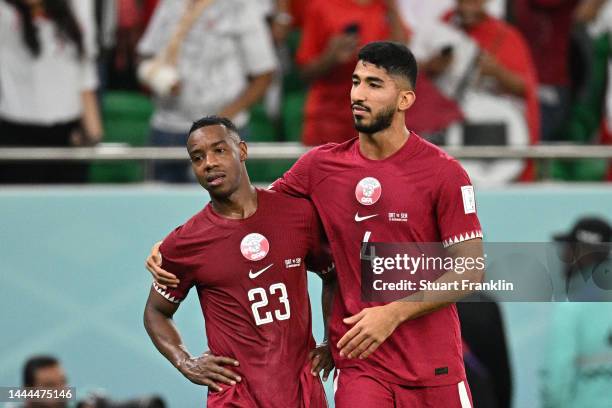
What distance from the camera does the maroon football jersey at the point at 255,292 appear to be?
215 inches

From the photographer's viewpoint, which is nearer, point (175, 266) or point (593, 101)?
point (175, 266)

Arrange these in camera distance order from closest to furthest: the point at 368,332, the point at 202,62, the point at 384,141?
the point at 368,332
the point at 384,141
the point at 202,62

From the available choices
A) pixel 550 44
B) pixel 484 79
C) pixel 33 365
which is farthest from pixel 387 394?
pixel 550 44

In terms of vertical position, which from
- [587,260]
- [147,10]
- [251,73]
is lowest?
[587,260]

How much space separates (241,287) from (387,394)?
755mm

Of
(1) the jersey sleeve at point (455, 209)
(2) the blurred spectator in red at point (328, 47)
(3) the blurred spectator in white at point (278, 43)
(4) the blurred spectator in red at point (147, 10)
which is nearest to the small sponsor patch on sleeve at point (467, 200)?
(1) the jersey sleeve at point (455, 209)

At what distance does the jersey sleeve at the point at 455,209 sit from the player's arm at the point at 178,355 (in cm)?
104

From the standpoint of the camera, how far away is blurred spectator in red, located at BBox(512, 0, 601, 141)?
28.7 feet

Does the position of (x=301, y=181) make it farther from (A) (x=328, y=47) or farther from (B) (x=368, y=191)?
(A) (x=328, y=47)

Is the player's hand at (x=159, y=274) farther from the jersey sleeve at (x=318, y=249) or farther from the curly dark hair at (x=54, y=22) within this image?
the curly dark hair at (x=54, y=22)

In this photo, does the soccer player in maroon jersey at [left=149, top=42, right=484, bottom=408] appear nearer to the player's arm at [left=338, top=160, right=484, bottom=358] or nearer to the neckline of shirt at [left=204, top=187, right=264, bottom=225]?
the player's arm at [left=338, top=160, right=484, bottom=358]

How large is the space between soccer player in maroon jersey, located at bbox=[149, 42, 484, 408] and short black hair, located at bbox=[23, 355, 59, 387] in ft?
7.69

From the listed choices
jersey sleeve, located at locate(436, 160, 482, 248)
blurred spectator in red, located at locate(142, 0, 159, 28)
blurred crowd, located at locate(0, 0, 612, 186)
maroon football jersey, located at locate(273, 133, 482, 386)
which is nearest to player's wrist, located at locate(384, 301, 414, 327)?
maroon football jersey, located at locate(273, 133, 482, 386)

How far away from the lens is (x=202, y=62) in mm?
8117
